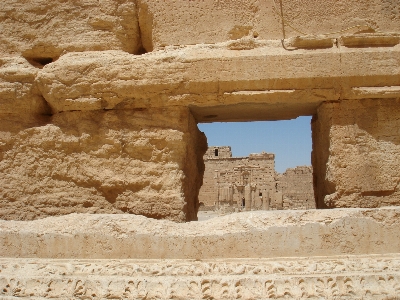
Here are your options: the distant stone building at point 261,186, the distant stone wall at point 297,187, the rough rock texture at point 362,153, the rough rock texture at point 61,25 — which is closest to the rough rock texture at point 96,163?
the rough rock texture at point 61,25

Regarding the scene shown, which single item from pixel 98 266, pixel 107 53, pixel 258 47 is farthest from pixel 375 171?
pixel 107 53

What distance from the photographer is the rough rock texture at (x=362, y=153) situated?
3027 millimetres

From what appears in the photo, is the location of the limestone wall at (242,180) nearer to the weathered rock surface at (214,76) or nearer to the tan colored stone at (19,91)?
the weathered rock surface at (214,76)

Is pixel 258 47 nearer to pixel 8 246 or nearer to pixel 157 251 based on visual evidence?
pixel 157 251

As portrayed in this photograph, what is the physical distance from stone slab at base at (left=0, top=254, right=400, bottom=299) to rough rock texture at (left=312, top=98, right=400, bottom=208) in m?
0.63

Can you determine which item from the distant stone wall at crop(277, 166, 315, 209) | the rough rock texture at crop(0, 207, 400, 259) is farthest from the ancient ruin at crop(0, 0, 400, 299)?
the distant stone wall at crop(277, 166, 315, 209)

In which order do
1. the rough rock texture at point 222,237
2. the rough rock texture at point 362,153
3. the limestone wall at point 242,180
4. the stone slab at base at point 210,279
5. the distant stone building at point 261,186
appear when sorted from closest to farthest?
the stone slab at base at point 210,279
the rough rock texture at point 222,237
the rough rock texture at point 362,153
the distant stone building at point 261,186
the limestone wall at point 242,180

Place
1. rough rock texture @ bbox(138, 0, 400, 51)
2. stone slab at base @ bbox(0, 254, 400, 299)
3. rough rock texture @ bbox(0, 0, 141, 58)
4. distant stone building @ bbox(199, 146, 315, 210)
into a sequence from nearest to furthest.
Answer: stone slab at base @ bbox(0, 254, 400, 299) → rough rock texture @ bbox(138, 0, 400, 51) → rough rock texture @ bbox(0, 0, 141, 58) → distant stone building @ bbox(199, 146, 315, 210)

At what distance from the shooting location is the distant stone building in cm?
2467

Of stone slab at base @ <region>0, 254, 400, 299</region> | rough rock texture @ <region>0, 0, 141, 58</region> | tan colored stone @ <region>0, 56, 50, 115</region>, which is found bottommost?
stone slab at base @ <region>0, 254, 400, 299</region>

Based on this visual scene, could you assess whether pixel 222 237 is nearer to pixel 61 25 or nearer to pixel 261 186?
pixel 61 25

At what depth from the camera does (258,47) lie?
10.8 ft

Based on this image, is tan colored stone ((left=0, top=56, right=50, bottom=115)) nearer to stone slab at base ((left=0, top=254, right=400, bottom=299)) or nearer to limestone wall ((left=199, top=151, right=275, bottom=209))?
stone slab at base ((left=0, top=254, right=400, bottom=299))

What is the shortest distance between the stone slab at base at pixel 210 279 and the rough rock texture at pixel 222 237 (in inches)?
2.7
